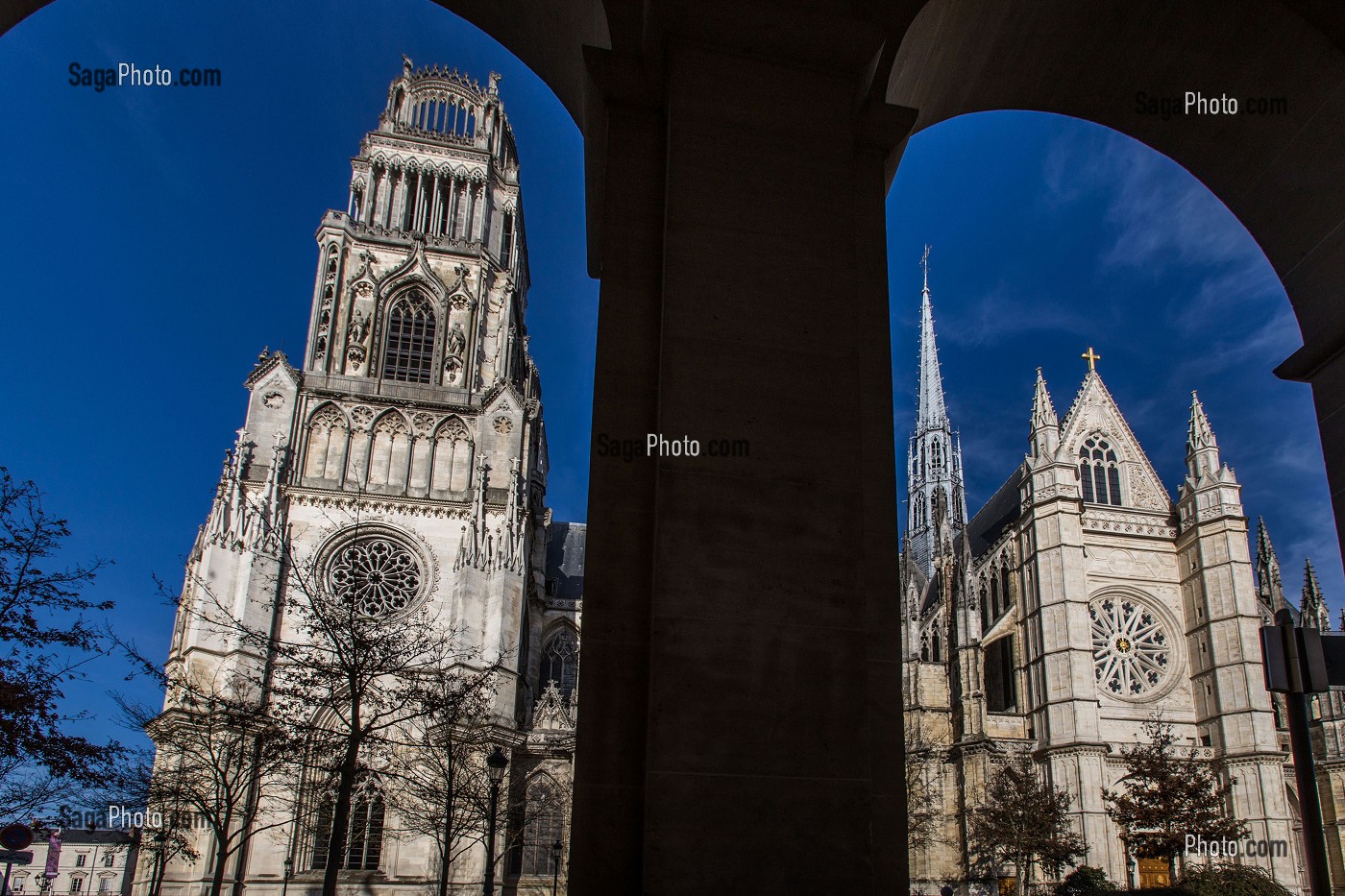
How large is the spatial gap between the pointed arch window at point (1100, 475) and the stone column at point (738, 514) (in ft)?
136

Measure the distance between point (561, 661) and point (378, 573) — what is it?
11.7 meters

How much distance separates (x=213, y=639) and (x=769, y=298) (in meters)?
30.8

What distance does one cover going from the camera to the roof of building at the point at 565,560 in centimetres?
4806

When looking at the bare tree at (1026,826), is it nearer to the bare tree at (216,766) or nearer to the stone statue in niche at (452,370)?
the bare tree at (216,766)

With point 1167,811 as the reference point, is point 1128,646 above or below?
above

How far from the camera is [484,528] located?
33781 mm

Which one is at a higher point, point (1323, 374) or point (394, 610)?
point (394, 610)

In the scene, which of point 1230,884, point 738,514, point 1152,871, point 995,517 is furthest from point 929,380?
point 738,514

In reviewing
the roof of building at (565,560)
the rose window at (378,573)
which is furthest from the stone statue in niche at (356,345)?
the roof of building at (565,560)

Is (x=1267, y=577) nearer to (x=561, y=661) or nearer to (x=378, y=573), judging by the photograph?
(x=561, y=661)

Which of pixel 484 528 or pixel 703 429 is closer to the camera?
pixel 703 429

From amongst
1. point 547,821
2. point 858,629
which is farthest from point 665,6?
point 547,821

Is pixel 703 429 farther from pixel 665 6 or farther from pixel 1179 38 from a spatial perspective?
pixel 1179 38

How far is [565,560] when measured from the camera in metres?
50.9
